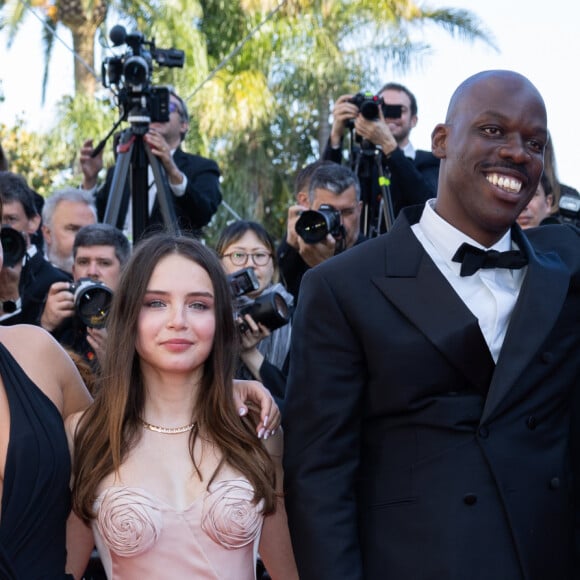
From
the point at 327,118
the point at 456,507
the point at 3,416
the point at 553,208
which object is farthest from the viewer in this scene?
the point at 327,118

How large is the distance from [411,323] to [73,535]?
1053 mm

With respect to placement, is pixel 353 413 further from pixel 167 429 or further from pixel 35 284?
pixel 35 284

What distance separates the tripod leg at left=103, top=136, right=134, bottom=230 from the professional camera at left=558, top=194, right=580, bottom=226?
2.02 meters

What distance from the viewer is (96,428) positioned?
2.77 meters

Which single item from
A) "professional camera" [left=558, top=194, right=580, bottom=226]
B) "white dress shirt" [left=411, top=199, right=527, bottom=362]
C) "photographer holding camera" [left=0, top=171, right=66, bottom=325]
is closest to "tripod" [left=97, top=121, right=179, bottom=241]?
"photographer holding camera" [left=0, top=171, right=66, bottom=325]

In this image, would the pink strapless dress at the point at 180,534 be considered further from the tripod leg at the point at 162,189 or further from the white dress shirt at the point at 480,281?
the tripod leg at the point at 162,189

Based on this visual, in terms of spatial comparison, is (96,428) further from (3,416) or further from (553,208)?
(553,208)

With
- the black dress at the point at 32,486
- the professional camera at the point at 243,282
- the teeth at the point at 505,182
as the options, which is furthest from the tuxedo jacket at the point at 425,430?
the professional camera at the point at 243,282

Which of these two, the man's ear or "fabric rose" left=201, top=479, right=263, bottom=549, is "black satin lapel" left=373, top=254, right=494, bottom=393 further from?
"fabric rose" left=201, top=479, right=263, bottom=549

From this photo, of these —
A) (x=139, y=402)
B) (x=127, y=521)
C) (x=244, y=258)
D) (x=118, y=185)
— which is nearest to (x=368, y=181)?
(x=244, y=258)

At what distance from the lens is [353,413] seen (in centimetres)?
248

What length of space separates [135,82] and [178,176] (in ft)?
1.62

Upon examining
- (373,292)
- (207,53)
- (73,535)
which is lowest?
(73,535)

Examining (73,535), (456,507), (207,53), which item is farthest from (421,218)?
(207,53)
